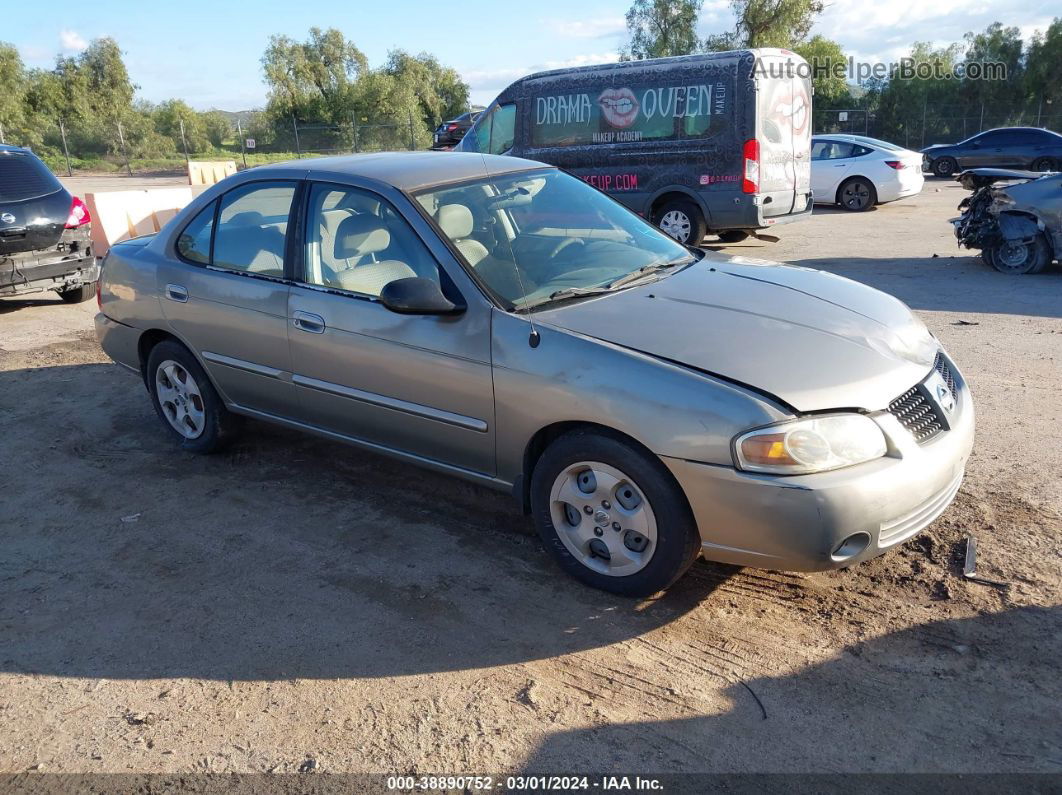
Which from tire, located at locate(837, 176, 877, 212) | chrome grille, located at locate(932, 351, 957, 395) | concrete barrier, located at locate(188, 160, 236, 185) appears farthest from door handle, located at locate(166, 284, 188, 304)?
concrete barrier, located at locate(188, 160, 236, 185)

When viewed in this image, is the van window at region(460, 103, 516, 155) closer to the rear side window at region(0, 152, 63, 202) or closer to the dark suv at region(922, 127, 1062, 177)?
the rear side window at region(0, 152, 63, 202)

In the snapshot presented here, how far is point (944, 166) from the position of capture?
2480 centimetres

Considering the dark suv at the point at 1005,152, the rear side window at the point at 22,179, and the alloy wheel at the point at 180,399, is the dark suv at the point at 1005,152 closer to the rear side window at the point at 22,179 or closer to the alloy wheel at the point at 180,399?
the rear side window at the point at 22,179

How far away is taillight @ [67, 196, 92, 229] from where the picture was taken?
9.59m

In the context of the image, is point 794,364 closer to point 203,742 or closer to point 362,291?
point 362,291

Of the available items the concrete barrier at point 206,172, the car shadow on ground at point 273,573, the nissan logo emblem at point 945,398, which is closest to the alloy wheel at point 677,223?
the car shadow on ground at point 273,573

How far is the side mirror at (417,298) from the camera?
380 centimetres

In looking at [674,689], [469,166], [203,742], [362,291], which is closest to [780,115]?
[469,166]

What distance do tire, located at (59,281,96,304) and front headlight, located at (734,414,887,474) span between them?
927cm

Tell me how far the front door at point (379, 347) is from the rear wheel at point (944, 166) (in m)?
24.4

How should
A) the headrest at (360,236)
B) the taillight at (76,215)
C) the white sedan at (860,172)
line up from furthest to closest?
the white sedan at (860,172)
the taillight at (76,215)
the headrest at (360,236)

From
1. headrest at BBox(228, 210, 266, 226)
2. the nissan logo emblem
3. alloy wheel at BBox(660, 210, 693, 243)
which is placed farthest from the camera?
alloy wheel at BBox(660, 210, 693, 243)

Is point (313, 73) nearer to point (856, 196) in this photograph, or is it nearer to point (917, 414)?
point (856, 196)

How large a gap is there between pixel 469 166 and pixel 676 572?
247 cm
